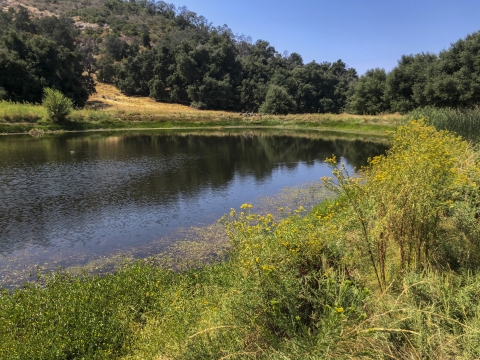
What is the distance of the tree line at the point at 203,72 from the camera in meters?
46.2

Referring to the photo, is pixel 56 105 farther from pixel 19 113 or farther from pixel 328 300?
pixel 328 300

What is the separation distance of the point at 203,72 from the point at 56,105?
40.2 m

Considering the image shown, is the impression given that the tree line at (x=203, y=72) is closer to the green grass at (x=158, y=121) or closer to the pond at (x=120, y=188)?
the green grass at (x=158, y=121)

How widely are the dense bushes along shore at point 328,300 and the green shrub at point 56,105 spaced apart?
40768 mm

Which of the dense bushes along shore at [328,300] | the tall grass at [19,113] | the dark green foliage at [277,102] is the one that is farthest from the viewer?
the dark green foliage at [277,102]

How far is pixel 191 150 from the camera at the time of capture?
30.8 meters

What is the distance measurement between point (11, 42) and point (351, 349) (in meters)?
61.4

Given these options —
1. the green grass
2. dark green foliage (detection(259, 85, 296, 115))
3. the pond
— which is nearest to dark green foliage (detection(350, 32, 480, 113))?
the green grass

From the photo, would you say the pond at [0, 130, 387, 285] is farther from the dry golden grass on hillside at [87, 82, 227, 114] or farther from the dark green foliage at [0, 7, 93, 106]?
the dry golden grass on hillside at [87, 82, 227, 114]

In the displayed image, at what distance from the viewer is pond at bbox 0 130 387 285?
10.8m

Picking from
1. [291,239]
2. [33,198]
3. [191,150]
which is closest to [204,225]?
[291,239]

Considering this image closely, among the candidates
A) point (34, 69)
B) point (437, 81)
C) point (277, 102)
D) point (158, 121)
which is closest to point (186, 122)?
point (158, 121)

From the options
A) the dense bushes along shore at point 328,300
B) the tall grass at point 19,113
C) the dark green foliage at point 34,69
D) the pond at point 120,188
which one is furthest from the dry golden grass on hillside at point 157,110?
the dense bushes along shore at point 328,300

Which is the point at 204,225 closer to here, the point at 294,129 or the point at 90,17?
the point at 294,129
